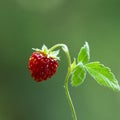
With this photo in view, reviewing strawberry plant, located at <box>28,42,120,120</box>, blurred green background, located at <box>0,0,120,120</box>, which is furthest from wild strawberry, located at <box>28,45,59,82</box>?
blurred green background, located at <box>0,0,120,120</box>

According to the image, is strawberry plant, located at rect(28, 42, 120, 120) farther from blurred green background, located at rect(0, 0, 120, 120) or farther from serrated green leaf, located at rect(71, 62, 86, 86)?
blurred green background, located at rect(0, 0, 120, 120)

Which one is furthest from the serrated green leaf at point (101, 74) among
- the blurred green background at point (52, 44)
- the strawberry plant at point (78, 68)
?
the blurred green background at point (52, 44)

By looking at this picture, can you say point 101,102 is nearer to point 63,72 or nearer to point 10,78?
point 63,72

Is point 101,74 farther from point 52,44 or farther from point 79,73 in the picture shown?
point 52,44

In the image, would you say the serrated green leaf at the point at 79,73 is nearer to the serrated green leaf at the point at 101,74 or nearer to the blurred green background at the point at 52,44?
the serrated green leaf at the point at 101,74

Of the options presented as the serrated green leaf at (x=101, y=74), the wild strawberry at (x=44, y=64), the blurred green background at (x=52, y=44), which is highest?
the blurred green background at (x=52, y=44)

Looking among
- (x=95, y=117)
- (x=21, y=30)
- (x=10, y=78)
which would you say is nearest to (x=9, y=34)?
(x=21, y=30)
